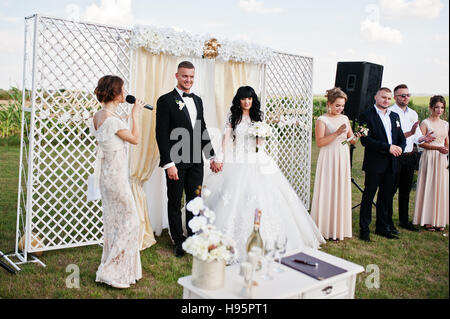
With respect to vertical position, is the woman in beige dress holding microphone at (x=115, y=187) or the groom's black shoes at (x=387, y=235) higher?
the woman in beige dress holding microphone at (x=115, y=187)

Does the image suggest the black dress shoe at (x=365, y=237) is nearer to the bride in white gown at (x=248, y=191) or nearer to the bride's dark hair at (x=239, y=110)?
the bride in white gown at (x=248, y=191)

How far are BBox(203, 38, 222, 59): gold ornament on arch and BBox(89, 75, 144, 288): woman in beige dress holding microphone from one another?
58.1 inches

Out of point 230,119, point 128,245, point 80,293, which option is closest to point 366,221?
point 230,119

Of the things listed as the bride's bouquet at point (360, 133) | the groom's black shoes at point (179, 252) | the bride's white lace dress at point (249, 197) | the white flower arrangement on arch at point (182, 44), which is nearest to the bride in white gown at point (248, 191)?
the bride's white lace dress at point (249, 197)

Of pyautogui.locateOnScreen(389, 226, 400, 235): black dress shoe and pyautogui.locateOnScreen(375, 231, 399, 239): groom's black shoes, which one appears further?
pyautogui.locateOnScreen(389, 226, 400, 235): black dress shoe

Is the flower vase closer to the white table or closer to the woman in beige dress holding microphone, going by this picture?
the white table

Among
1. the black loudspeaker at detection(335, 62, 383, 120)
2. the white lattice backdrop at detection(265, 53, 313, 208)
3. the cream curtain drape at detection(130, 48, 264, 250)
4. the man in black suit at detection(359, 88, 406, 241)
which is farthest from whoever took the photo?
the black loudspeaker at detection(335, 62, 383, 120)

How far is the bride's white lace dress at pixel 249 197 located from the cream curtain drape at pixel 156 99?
2.06 feet

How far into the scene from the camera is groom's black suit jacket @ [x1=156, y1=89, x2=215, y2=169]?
4.06 metres

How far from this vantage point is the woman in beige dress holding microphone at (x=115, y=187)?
3.26m

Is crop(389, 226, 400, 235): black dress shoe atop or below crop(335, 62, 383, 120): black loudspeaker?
below

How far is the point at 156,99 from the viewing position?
4539mm

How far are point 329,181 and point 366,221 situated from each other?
674mm

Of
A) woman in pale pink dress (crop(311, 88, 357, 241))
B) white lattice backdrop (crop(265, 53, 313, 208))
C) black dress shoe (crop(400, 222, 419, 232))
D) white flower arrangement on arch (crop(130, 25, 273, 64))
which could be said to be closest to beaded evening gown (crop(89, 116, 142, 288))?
white flower arrangement on arch (crop(130, 25, 273, 64))
